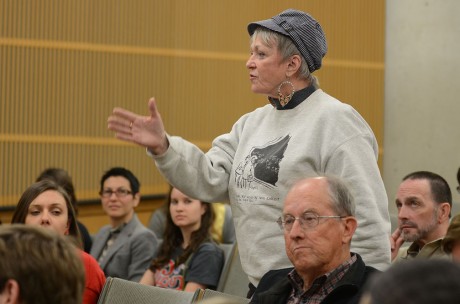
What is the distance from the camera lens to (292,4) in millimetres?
6930

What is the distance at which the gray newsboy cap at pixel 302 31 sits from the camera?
2.82 m

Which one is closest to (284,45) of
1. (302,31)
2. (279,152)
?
(302,31)

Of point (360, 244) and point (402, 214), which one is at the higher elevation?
point (360, 244)

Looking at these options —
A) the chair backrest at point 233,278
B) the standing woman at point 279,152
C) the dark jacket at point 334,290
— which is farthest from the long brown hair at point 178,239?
the dark jacket at point 334,290

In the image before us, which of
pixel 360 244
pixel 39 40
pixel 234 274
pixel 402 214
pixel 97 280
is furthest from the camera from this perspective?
pixel 39 40

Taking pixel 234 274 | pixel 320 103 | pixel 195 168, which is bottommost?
pixel 234 274

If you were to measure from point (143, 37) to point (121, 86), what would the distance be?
403mm

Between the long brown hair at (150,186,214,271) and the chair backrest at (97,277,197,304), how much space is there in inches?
56.5

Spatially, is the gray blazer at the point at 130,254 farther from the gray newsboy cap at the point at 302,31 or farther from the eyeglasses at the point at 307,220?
the eyeglasses at the point at 307,220

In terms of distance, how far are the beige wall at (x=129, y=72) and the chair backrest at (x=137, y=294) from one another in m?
3.54

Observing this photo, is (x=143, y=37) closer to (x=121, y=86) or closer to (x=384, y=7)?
(x=121, y=86)

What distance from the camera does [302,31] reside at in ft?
9.29

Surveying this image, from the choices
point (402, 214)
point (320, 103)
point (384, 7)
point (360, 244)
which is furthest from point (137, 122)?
point (384, 7)

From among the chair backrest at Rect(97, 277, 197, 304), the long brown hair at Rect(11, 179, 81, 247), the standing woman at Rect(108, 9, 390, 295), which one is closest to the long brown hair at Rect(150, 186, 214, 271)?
the long brown hair at Rect(11, 179, 81, 247)
